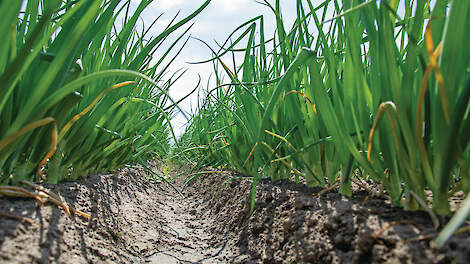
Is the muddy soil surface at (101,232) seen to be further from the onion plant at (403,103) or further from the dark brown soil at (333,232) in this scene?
the onion plant at (403,103)

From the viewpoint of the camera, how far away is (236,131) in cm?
140

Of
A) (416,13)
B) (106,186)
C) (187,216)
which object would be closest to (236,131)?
(187,216)

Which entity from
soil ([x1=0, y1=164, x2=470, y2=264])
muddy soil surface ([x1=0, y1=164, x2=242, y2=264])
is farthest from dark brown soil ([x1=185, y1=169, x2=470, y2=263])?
muddy soil surface ([x1=0, y1=164, x2=242, y2=264])

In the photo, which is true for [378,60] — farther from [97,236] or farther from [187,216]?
[187,216]

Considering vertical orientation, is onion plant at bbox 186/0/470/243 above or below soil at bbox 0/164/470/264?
above

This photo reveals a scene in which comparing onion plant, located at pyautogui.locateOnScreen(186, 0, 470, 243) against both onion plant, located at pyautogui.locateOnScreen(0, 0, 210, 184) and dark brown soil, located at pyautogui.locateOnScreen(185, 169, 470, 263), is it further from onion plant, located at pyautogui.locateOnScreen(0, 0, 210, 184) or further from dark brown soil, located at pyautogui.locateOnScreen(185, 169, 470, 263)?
onion plant, located at pyautogui.locateOnScreen(0, 0, 210, 184)

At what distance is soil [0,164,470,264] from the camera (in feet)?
1.29

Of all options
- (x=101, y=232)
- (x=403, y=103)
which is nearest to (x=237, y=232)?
(x=101, y=232)

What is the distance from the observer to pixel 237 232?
0.94m

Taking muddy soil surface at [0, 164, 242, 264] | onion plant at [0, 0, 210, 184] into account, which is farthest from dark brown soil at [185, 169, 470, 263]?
onion plant at [0, 0, 210, 184]

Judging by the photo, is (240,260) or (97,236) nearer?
(97,236)

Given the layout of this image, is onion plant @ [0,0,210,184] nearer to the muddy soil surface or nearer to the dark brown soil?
the muddy soil surface

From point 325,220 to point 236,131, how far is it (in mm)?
887

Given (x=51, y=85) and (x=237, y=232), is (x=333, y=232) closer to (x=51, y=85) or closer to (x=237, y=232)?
(x=237, y=232)
